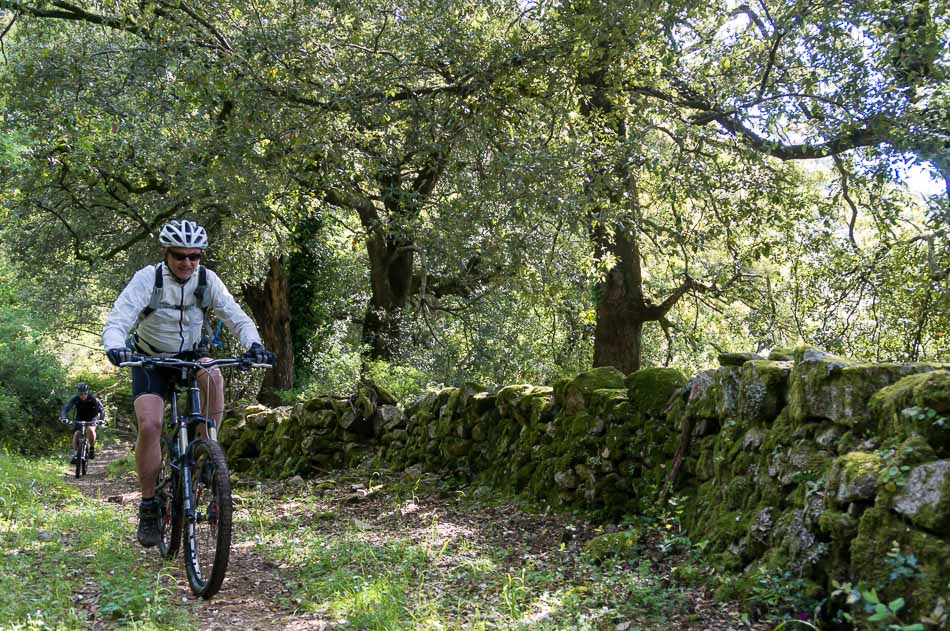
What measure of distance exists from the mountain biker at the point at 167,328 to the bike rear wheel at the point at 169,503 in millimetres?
42

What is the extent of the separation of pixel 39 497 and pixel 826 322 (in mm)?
8842

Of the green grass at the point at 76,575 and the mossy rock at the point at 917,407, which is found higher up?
the mossy rock at the point at 917,407

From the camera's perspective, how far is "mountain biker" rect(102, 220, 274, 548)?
4.62m

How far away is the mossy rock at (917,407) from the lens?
10.8 feet

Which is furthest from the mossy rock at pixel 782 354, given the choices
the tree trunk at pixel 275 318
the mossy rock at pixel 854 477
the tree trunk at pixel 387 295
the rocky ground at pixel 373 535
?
the tree trunk at pixel 275 318

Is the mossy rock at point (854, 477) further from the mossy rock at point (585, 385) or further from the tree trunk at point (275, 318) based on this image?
the tree trunk at point (275, 318)

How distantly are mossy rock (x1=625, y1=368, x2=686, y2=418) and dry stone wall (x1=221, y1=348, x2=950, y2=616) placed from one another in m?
0.01

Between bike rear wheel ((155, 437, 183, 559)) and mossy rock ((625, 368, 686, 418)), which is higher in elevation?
mossy rock ((625, 368, 686, 418))

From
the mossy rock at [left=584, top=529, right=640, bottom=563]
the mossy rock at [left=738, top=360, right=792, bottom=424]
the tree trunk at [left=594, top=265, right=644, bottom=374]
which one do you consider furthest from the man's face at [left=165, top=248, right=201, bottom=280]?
the tree trunk at [left=594, top=265, right=644, bottom=374]

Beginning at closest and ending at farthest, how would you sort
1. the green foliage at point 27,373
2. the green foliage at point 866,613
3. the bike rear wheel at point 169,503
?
1. the green foliage at point 866,613
2. the bike rear wheel at point 169,503
3. the green foliage at point 27,373

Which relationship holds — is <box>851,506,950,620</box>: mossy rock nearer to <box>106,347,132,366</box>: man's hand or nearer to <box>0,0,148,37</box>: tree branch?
<box>106,347,132,366</box>: man's hand

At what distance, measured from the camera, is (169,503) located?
477 centimetres

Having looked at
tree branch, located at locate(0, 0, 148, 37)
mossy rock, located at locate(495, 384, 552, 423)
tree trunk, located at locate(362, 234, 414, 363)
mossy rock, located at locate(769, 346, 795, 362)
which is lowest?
mossy rock, located at locate(495, 384, 552, 423)

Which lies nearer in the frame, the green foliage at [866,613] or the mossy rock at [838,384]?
the green foliage at [866,613]
